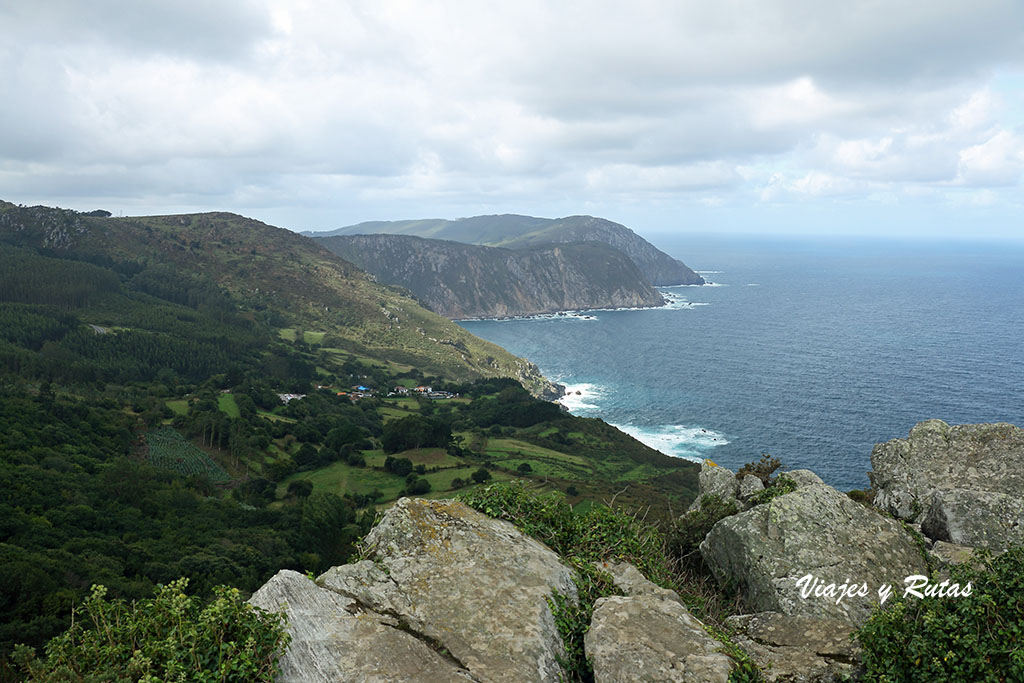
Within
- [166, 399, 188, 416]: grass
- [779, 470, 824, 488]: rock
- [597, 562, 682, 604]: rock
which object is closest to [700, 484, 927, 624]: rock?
[597, 562, 682, 604]: rock

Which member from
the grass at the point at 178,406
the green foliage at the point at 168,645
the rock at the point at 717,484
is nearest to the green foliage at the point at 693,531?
the rock at the point at 717,484

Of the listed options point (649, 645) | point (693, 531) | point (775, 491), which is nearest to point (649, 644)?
point (649, 645)

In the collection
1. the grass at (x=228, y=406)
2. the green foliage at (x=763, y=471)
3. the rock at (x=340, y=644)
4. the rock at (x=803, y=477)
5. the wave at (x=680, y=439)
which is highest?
the rock at (x=340, y=644)

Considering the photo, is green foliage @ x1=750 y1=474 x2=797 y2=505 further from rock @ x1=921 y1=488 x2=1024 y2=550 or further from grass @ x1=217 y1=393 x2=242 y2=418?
grass @ x1=217 y1=393 x2=242 y2=418

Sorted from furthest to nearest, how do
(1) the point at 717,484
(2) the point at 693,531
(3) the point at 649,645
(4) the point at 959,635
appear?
(1) the point at 717,484, (2) the point at 693,531, (3) the point at 649,645, (4) the point at 959,635

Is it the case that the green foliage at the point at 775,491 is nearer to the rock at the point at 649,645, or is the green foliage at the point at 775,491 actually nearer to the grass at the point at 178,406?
the rock at the point at 649,645

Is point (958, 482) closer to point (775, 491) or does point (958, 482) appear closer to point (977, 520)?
point (977, 520)
